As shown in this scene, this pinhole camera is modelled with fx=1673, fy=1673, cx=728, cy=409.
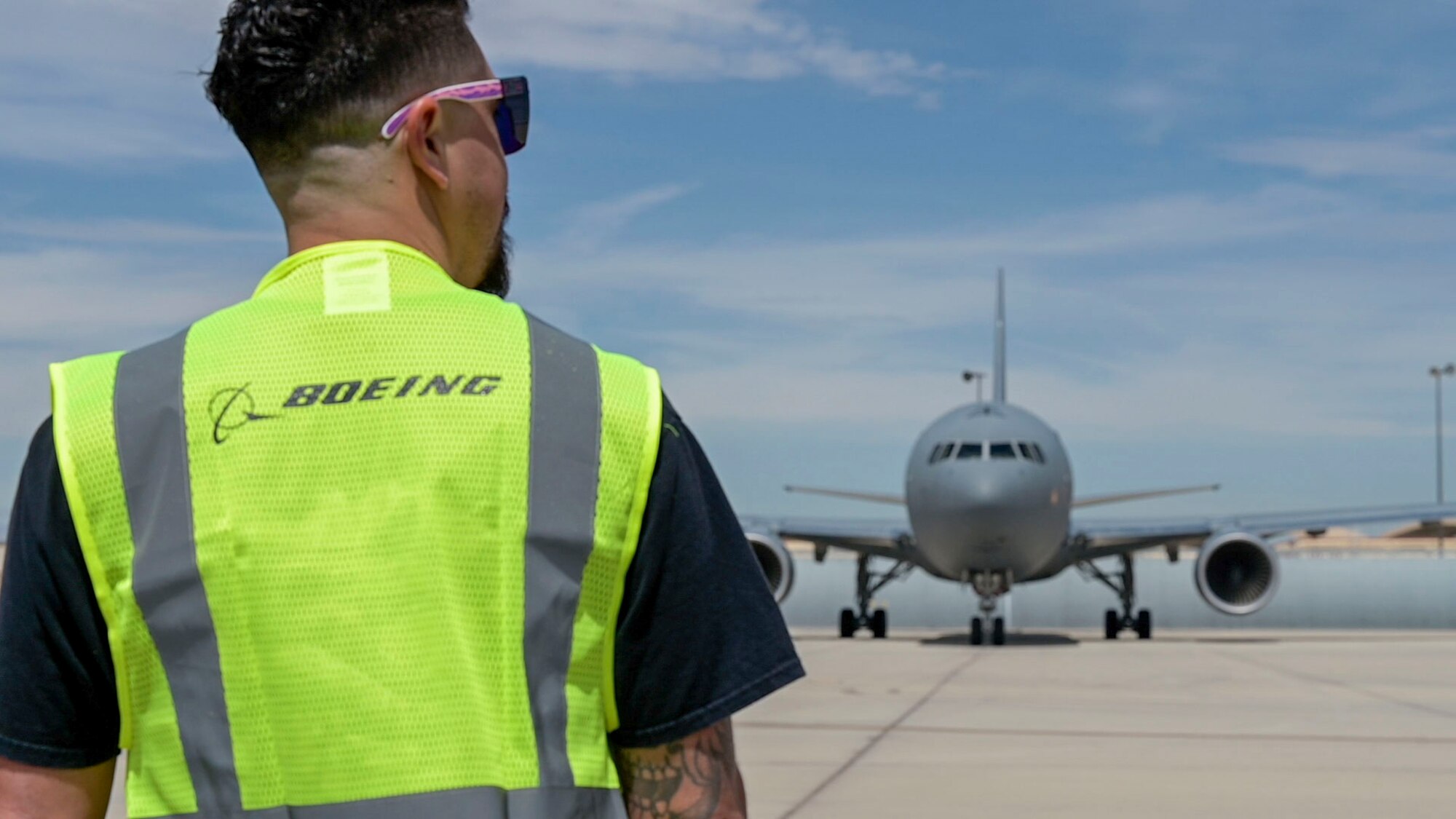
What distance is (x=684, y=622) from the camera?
1391 mm

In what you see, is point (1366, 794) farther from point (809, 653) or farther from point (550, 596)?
point (809, 653)

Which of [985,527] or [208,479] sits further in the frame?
[985,527]

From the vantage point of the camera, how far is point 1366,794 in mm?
6566

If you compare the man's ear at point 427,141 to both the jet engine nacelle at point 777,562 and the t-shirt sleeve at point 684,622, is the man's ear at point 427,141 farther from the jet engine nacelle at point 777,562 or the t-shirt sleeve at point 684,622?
the jet engine nacelle at point 777,562

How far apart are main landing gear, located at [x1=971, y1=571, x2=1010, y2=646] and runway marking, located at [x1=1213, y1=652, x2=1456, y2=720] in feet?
8.52

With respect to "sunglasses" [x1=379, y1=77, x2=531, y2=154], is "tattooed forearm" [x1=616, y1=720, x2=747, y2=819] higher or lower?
lower

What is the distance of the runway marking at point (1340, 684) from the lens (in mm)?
10453

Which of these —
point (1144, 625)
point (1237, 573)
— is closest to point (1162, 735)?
point (1237, 573)

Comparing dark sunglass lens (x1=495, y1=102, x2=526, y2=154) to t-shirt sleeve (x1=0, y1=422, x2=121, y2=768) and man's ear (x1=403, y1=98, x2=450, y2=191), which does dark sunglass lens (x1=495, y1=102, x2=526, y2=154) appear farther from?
t-shirt sleeve (x1=0, y1=422, x2=121, y2=768)

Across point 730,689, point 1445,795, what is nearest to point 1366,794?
point 1445,795

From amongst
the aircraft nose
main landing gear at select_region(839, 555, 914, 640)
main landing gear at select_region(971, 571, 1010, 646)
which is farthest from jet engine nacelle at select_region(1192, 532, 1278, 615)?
main landing gear at select_region(839, 555, 914, 640)

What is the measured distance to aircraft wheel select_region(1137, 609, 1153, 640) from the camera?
22.7 metres

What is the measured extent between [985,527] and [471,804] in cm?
1721

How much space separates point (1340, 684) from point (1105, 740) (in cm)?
508
